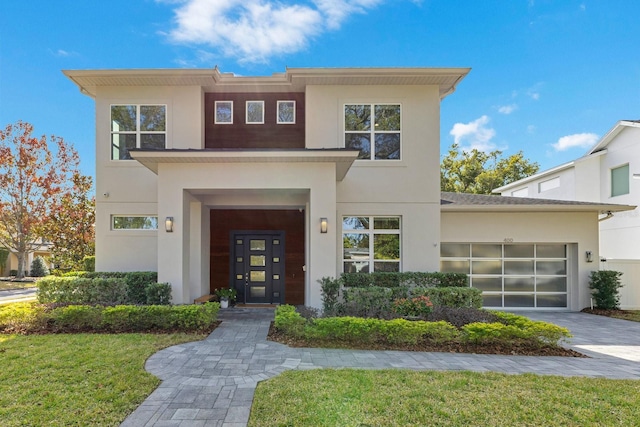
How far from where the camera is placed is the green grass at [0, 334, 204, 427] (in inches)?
140

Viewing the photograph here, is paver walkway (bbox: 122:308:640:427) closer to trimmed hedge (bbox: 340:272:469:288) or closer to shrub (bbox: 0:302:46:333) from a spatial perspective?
trimmed hedge (bbox: 340:272:469:288)

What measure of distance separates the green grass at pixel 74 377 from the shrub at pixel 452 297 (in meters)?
5.43

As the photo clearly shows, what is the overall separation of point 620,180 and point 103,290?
20062mm

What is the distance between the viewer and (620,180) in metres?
14.5

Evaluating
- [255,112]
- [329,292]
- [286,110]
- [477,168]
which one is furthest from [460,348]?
[477,168]

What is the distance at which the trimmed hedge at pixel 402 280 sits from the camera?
892 centimetres

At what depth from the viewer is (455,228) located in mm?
10977

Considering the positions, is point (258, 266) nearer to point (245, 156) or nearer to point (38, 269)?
point (245, 156)

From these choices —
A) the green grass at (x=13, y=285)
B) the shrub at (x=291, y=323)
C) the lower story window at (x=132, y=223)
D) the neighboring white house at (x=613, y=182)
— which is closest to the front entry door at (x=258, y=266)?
the lower story window at (x=132, y=223)

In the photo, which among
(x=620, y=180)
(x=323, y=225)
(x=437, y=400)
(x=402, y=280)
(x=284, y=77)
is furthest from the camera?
(x=620, y=180)

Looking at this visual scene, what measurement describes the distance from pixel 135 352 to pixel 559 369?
22.8 ft

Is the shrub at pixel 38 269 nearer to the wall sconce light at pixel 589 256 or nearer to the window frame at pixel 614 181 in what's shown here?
the wall sconce light at pixel 589 256

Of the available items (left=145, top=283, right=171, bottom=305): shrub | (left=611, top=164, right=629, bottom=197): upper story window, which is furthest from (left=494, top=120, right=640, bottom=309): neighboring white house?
(left=145, top=283, right=171, bottom=305): shrub

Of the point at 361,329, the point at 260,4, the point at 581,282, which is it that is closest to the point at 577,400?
the point at 361,329
